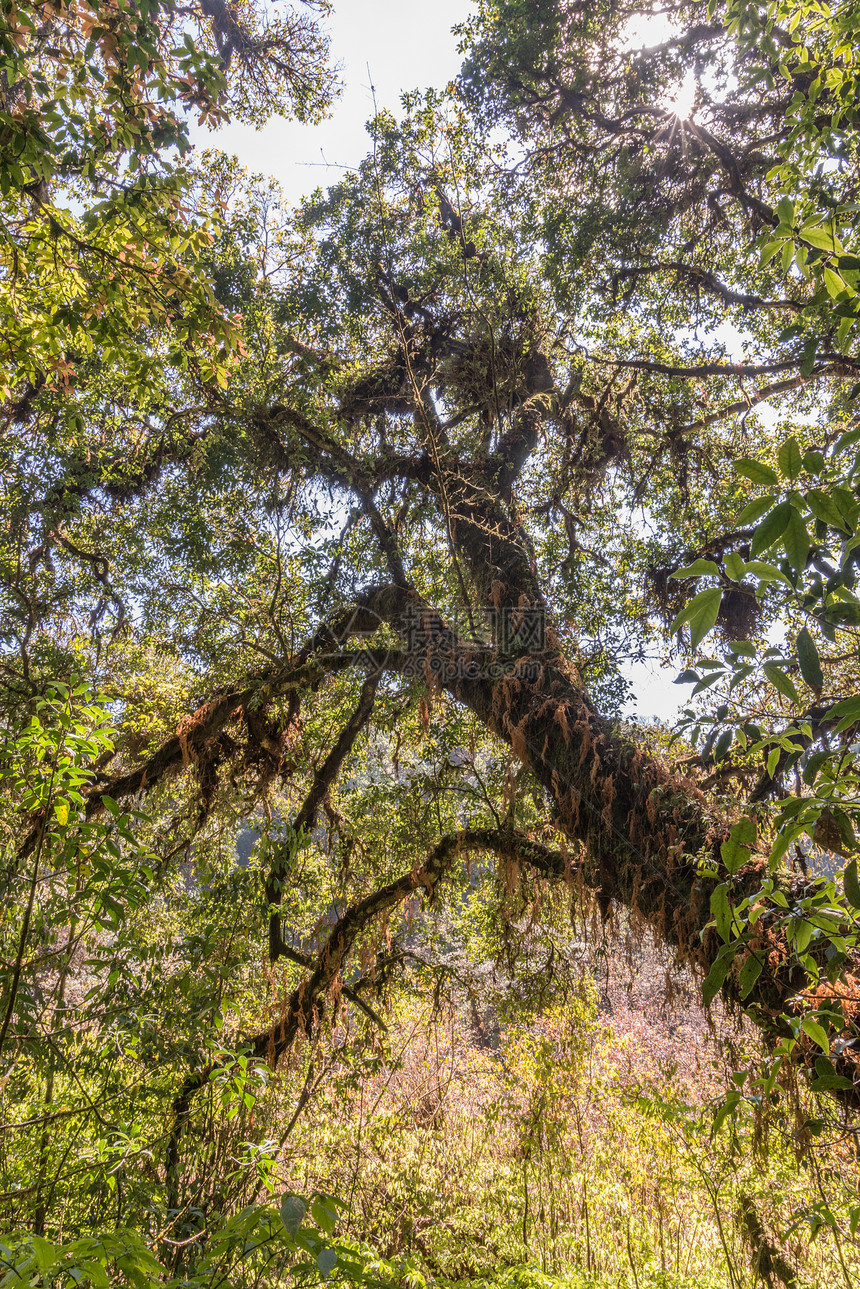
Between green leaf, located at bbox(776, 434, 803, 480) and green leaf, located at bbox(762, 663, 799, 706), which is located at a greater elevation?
green leaf, located at bbox(776, 434, 803, 480)

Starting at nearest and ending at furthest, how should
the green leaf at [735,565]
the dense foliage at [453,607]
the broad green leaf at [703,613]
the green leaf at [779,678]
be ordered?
the green leaf at [735,565], the broad green leaf at [703,613], the green leaf at [779,678], the dense foliage at [453,607]

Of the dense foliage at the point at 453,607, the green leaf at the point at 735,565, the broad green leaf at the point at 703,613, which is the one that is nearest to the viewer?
the green leaf at the point at 735,565

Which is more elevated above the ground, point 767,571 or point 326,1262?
point 767,571

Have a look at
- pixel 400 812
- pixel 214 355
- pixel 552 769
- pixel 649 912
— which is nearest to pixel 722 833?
pixel 649 912

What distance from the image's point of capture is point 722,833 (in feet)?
10.7

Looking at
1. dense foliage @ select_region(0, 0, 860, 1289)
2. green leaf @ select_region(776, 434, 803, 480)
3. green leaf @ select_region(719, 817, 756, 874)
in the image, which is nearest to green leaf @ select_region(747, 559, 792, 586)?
green leaf @ select_region(776, 434, 803, 480)

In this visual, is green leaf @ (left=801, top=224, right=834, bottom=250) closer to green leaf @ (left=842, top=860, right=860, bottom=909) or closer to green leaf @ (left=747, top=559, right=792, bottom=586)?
green leaf @ (left=747, top=559, right=792, bottom=586)

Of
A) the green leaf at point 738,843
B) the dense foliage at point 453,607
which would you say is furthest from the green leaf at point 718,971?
the dense foliage at point 453,607

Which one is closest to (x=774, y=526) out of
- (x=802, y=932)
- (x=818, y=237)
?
(x=818, y=237)

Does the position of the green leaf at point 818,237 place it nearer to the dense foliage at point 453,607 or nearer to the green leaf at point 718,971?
the green leaf at point 718,971

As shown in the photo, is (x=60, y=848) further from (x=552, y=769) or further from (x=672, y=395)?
(x=672, y=395)

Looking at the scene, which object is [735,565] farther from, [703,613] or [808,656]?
[808,656]

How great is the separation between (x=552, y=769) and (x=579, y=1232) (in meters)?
4.68

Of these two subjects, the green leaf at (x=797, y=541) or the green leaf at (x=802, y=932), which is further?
the green leaf at (x=802, y=932)
